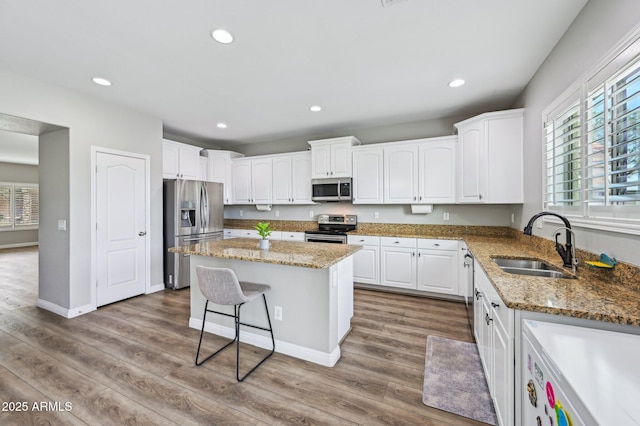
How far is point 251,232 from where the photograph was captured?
519cm

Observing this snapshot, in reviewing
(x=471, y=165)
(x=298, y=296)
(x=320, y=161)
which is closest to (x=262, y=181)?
(x=320, y=161)

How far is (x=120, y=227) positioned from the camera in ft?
11.7

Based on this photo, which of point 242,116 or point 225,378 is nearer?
point 225,378

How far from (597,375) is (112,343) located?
11.0 feet

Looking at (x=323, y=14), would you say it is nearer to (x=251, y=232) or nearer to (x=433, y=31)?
(x=433, y=31)

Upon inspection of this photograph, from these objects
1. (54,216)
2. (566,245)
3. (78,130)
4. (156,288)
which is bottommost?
(156,288)

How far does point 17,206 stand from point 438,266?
38.3ft

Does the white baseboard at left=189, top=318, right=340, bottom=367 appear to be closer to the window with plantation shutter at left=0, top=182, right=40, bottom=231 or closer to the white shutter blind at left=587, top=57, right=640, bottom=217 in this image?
the white shutter blind at left=587, top=57, right=640, bottom=217

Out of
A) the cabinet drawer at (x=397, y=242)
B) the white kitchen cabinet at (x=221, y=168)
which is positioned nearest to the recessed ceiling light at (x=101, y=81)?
the white kitchen cabinet at (x=221, y=168)

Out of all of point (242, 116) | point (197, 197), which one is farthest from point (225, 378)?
point (242, 116)

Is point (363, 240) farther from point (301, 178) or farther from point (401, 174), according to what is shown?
point (301, 178)

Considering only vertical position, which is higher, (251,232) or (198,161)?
(198,161)

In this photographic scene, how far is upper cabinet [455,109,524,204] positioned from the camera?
10.3 ft

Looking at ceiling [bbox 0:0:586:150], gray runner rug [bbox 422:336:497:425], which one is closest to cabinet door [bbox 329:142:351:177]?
ceiling [bbox 0:0:586:150]
